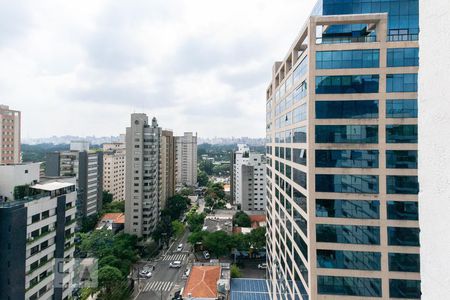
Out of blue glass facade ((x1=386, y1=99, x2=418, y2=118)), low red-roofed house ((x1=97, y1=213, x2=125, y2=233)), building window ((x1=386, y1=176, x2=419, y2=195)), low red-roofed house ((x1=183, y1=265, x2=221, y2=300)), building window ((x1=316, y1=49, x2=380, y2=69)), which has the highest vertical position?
building window ((x1=316, y1=49, x2=380, y2=69))

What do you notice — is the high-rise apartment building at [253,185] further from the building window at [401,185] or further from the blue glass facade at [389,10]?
the building window at [401,185]

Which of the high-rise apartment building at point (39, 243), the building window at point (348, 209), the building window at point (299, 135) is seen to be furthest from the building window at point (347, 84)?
the high-rise apartment building at point (39, 243)

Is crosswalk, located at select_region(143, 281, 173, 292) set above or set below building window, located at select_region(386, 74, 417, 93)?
below

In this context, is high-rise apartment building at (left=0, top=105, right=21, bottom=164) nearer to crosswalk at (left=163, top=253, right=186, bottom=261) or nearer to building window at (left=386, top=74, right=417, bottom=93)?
crosswalk at (left=163, top=253, right=186, bottom=261)

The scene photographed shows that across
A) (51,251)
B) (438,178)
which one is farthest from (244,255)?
(438,178)

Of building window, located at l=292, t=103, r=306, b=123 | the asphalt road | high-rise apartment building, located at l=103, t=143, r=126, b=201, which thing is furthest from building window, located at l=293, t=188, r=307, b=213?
high-rise apartment building, located at l=103, t=143, r=126, b=201

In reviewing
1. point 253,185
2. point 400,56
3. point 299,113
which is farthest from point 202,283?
point 253,185
